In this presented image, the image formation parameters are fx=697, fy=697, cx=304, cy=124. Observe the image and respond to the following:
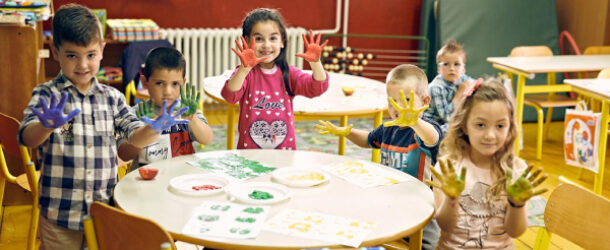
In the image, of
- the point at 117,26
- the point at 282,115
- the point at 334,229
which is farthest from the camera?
the point at 117,26

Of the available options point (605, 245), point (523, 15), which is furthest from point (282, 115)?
point (523, 15)

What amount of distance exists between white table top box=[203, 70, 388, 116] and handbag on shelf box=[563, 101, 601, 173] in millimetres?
1173

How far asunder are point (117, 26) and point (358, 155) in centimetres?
209

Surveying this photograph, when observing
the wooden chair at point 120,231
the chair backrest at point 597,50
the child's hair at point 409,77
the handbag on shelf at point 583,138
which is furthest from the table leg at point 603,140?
the wooden chair at point 120,231

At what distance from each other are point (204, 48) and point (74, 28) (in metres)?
3.91

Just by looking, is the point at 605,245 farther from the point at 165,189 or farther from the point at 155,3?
the point at 155,3

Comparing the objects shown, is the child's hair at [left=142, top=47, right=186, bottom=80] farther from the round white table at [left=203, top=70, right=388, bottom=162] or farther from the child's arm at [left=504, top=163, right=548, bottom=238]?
the child's arm at [left=504, top=163, right=548, bottom=238]

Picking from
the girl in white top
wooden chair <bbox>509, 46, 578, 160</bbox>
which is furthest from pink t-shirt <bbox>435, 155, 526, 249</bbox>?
wooden chair <bbox>509, 46, 578, 160</bbox>

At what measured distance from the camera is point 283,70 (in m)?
2.99

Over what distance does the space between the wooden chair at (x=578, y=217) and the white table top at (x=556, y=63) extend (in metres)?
2.82

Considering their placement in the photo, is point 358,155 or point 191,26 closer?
point 358,155

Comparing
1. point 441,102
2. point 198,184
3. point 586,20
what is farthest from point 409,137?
point 586,20

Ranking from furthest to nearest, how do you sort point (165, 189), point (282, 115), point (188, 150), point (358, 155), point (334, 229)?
point (358, 155) → point (282, 115) → point (188, 150) → point (165, 189) → point (334, 229)

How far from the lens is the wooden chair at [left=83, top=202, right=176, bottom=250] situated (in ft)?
5.39
